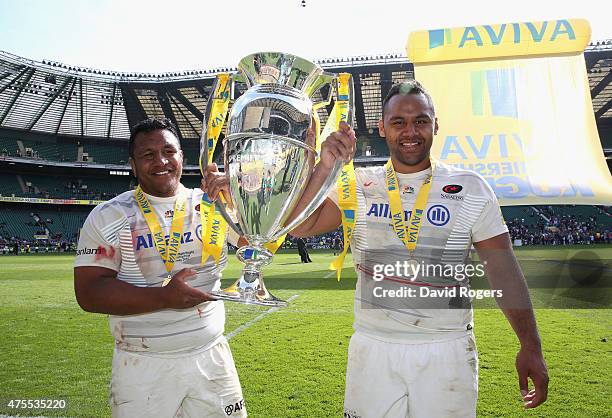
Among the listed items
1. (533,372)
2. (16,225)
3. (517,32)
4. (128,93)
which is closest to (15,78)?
→ (128,93)

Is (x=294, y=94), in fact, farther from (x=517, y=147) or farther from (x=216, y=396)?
(x=517, y=147)

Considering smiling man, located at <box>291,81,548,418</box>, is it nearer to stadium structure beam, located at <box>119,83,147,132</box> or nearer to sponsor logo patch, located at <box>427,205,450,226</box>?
sponsor logo patch, located at <box>427,205,450,226</box>

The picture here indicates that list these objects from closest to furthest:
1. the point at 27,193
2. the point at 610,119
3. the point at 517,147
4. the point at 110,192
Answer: the point at 517,147 → the point at 610,119 → the point at 27,193 → the point at 110,192

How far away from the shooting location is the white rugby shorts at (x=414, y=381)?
5.14 ft

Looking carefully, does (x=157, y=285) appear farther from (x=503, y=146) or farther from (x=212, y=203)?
(x=503, y=146)

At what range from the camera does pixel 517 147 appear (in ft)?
26.3

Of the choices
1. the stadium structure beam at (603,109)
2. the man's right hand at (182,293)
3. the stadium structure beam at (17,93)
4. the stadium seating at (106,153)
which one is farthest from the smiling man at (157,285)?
the stadium seating at (106,153)

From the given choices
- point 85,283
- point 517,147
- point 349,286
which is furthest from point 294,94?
point 349,286

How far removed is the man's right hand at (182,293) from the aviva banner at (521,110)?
7318 mm

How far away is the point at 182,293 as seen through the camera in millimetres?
1381

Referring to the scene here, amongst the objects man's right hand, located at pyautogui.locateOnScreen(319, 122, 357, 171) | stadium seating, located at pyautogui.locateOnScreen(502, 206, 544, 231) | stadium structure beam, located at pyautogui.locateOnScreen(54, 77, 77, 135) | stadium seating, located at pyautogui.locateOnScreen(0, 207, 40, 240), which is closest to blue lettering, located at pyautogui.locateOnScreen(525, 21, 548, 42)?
man's right hand, located at pyautogui.locateOnScreen(319, 122, 357, 171)

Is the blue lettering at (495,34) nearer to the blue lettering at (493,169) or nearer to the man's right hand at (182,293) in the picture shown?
the blue lettering at (493,169)

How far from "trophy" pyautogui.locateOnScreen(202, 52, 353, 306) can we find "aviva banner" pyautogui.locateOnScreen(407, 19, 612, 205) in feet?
22.9

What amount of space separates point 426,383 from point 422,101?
3.24 feet
